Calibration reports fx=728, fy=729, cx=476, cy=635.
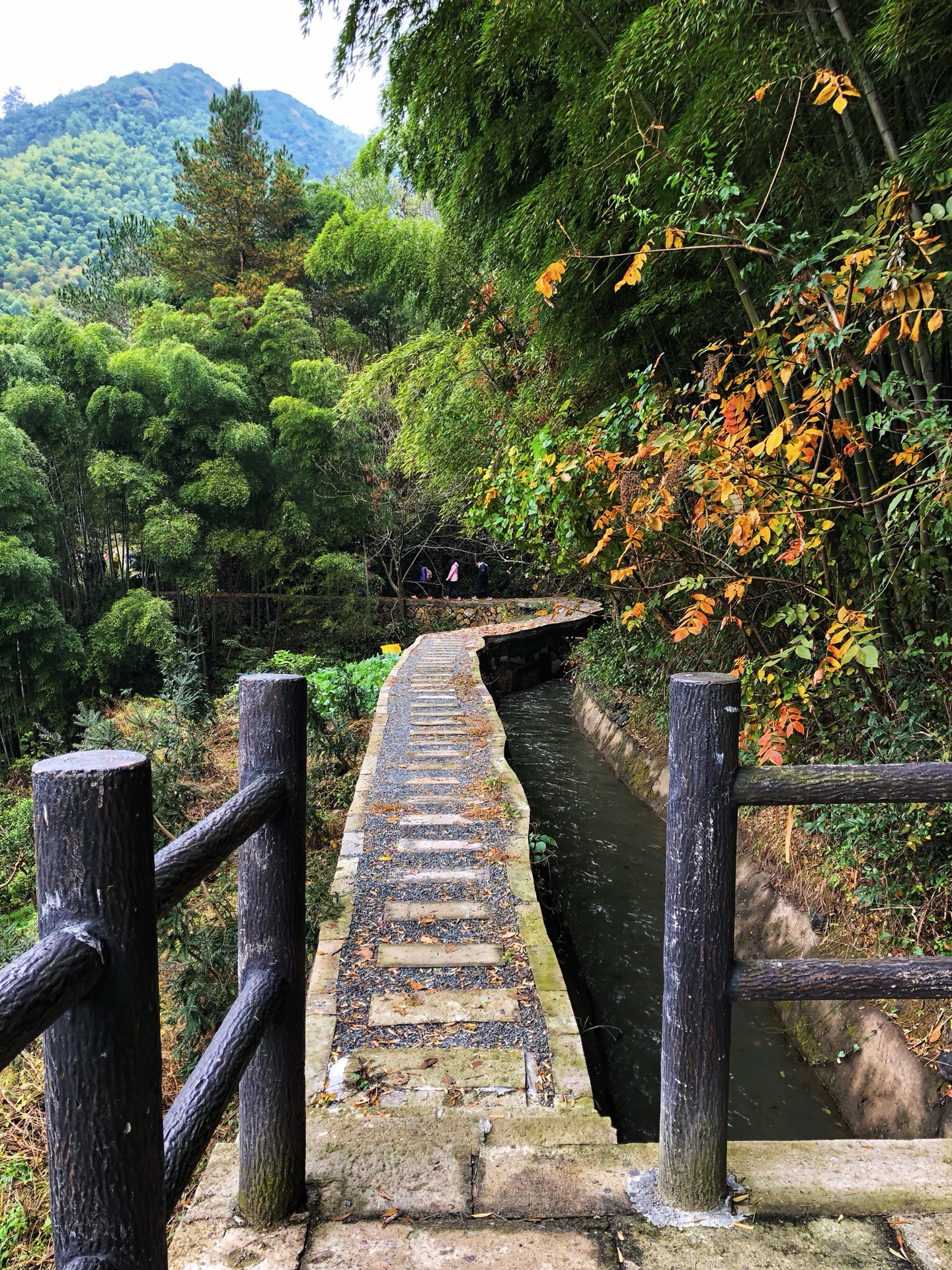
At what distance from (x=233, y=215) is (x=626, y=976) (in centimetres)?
1867

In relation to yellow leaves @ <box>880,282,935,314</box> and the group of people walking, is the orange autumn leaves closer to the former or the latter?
yellow leaves @ <box>880,282,935,314</box>

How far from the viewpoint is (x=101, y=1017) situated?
0.71m

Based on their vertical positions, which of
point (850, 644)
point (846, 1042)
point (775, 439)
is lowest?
point (846, 1042)

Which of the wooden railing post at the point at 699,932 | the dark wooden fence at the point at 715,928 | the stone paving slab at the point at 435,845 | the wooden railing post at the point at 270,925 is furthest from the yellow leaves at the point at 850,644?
the stone paving slab at the point at 435,845

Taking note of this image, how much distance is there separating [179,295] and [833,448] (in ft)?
59.9

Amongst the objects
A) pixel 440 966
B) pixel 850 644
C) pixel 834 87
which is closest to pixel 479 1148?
pixel 440 966

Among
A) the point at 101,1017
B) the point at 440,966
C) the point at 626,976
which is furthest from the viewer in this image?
the point at 626,976

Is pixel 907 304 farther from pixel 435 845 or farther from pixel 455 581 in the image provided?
pixel 455 581

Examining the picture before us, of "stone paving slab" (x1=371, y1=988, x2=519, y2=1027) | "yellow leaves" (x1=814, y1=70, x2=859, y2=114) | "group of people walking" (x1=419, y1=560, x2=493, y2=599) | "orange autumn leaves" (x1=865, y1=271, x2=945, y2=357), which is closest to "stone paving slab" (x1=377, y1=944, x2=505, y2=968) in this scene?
"stone paving slab" (x1=371, y1=988, x2=519, y2=1027)

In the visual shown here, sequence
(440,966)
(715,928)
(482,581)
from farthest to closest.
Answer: (482,581) → (440,966) → (715,928)

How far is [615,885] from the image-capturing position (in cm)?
447

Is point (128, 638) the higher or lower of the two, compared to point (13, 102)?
lower

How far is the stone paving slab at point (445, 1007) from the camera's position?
7.81ft

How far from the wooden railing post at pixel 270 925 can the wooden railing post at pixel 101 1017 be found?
535 mm
